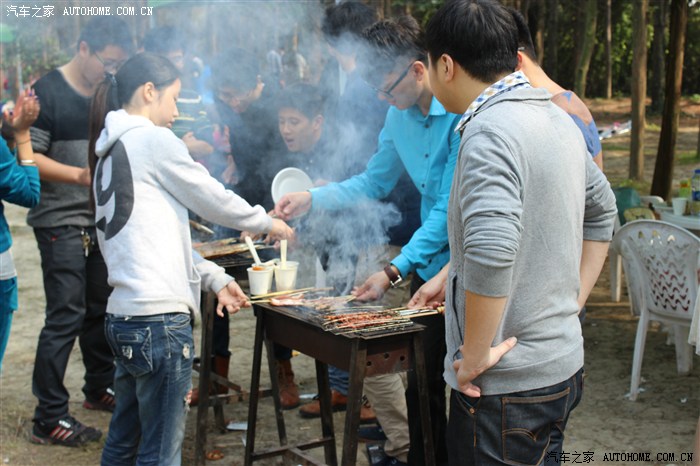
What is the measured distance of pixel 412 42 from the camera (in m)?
3.30

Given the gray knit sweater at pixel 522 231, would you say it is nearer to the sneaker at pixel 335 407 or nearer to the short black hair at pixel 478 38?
the short black hair at pixel 478 38

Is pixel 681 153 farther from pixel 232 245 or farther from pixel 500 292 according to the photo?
pixel 500 292

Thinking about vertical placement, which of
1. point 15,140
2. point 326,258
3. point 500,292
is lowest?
point 326,258

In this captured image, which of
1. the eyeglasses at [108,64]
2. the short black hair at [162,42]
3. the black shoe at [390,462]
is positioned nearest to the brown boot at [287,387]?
the black shoe at [390,462]

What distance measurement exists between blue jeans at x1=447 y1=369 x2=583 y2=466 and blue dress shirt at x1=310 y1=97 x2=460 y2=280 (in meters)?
1.18

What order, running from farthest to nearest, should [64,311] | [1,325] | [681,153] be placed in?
[681,153], [64,311], [1,325]

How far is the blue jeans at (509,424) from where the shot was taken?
2.03 meters

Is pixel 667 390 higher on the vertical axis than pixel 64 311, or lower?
lower

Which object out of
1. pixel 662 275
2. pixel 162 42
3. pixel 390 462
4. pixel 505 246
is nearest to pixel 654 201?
pixel 662 275

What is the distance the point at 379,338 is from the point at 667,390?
2.83 meters

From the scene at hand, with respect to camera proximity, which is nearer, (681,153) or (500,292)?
(500,292)

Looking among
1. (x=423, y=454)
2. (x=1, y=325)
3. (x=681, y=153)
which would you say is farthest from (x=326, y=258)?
(x=681, y=153)

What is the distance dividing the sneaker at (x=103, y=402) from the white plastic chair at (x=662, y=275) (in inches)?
134

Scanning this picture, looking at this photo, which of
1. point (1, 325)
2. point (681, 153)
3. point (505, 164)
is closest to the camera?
point (505, 164)
